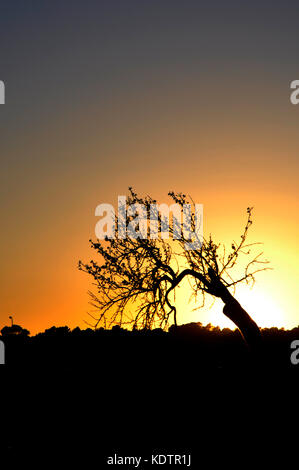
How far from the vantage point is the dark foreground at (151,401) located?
20.1m

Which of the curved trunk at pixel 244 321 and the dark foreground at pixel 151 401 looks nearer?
the dark foreground at pixel 151 401

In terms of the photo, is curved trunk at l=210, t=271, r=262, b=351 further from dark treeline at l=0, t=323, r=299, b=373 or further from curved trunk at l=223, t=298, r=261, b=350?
dark treeline at l=0, t=323, r=299, b=373

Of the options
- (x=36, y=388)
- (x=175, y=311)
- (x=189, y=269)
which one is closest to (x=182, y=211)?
(x=189, y=269)

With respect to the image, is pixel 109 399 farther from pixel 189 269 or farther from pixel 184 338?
pixel 184 338

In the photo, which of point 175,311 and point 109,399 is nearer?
point 175,311

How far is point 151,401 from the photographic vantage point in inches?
963

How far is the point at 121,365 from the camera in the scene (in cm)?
2959

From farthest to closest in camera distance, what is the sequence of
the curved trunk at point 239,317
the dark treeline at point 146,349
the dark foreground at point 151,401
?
the dark treeline at point 146,349 → the curved trunk at point 239,317 → the dark foreground at point 151,401

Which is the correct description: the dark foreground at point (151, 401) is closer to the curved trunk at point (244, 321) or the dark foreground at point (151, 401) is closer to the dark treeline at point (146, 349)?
the dark treeline at point (146, 349)

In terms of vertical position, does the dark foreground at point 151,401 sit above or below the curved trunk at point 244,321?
below

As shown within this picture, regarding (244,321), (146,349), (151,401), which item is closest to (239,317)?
(244,321)

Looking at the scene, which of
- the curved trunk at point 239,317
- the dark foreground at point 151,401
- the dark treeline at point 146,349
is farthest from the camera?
the dark treeline at point 146,349

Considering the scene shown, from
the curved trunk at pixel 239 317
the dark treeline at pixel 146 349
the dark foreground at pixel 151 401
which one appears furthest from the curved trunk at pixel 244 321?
the dark treeline at pixel 146 349
